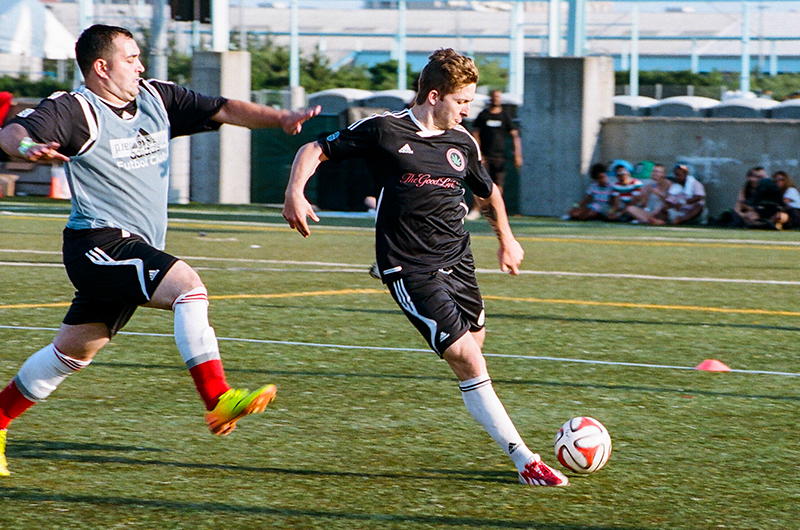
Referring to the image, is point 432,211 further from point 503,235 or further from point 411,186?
point 503,235

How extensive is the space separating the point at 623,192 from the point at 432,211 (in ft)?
53.0

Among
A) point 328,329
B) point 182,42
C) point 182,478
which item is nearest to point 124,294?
point 182,478

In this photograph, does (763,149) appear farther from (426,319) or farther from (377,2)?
(377,2)

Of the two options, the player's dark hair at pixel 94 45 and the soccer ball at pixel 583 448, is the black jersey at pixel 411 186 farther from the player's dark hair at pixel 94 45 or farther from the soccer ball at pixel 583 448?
the player's dark hair at pixel 94 45

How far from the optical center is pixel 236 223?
18.8 meters

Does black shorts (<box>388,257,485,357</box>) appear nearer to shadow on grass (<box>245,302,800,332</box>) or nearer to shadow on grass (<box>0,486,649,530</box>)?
shadow on grass (<box>0,486,649,530</box>)

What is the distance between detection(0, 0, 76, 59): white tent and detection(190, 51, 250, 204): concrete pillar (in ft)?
84.1

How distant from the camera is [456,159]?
523cm

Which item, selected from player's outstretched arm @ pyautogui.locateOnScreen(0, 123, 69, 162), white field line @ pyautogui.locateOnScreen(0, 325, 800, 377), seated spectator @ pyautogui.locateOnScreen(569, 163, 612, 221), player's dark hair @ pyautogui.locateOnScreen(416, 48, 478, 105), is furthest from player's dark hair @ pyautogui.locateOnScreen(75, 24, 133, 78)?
seated spectator @ pyautogui.locateOnScreen(569, 163, 612, 221)

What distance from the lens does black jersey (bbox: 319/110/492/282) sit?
5.09 m

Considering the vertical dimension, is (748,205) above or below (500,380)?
above

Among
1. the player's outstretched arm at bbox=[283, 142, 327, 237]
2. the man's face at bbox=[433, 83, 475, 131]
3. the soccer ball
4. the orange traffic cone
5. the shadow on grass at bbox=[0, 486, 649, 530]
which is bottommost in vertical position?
the shadow on grass at bbox=[0, 486, 649, 530]

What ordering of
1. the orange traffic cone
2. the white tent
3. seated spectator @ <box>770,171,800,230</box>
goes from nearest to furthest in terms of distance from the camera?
the orange traffic cone, seated spectator @ <box>770,171,800,230</box>, the white tent

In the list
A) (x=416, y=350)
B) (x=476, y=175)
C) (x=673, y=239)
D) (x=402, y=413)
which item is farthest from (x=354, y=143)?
(x=673, y=239)
